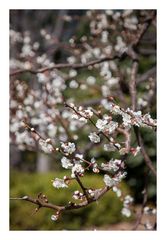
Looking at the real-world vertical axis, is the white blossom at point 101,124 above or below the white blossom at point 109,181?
above

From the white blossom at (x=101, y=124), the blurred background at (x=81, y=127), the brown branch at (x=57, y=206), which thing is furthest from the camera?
the blurred background at (x=81, y=127)

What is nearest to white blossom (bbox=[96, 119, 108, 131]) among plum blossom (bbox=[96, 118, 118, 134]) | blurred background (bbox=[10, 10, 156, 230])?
plum blossom (bbox=[96, 118, 118, 134])

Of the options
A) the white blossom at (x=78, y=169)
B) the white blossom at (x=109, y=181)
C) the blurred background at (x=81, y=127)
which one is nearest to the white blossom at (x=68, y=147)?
the white blossom at (x=78, y=169)

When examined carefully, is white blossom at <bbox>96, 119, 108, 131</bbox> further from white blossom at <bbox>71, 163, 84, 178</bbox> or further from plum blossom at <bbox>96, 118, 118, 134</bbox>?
white blossom at <bbox>71, 163, 84, 178</bbox>

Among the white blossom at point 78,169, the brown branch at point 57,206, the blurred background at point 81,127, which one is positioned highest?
the blurred background at point 81,127

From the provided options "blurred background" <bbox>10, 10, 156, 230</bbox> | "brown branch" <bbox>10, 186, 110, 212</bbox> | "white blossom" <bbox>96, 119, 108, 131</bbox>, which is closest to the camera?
"brown branch" <bbox>10, 186, 110, 212</bbox>

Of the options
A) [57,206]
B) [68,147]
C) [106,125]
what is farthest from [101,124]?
[57,206]

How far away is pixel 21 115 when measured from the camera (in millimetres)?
5004

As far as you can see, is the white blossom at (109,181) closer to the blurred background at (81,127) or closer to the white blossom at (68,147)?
the white blossom at (68,147)

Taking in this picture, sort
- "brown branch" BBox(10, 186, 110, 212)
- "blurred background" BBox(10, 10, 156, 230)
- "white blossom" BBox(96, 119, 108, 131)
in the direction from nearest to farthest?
"brown branch" BBox(10, 186, 110, 212), "white blossom" BBox(96, 119, 108, 131), "blurred background" BBox(10, 10, 156, 230)

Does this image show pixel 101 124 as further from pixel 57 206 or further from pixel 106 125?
pixel 57 206
